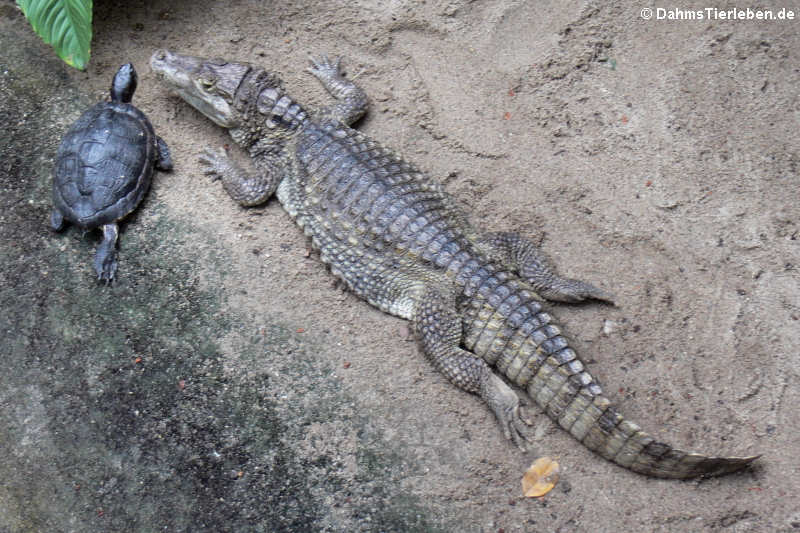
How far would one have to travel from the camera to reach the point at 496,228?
13.6 feet

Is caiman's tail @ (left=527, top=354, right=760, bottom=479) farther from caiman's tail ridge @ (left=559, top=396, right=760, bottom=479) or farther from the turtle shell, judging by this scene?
the turtle shell

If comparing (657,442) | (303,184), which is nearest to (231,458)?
(303,184)

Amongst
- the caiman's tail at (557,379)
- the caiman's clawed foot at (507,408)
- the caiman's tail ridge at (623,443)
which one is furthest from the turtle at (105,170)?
the caiman's tail ridge at (623,443)

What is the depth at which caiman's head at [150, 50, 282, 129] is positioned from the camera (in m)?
4.40

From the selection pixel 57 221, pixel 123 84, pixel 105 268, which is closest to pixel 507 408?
pixel 105 268

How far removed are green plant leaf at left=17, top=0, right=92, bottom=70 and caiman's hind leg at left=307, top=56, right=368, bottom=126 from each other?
4.99 ft

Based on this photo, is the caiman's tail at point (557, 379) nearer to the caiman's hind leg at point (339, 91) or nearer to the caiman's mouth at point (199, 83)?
the caiman's hind leg at point (339, 91)

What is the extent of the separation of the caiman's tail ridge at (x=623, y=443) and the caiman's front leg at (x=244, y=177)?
7.31ft

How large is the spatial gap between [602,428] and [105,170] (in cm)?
331

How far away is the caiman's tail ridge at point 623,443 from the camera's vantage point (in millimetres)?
3119

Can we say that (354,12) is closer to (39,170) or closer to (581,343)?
(39,170)

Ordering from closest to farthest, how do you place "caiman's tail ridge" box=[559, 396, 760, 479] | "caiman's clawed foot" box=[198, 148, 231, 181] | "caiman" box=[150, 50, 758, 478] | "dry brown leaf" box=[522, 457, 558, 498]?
1. "caiman's tail ridge" box=[559, 396, 760, 479]
2. "dry brown leaf" box=[522, 457, 558, 498]
3. "caiman" box=[150, 50, 758, 478]
4. "caiman's clawed foot" box=[198, 148, 231, 181]

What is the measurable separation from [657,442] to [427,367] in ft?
4.17

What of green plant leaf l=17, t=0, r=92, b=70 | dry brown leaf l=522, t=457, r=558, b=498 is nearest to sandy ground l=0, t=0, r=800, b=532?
dry brown leaf l=522, t=457, r=558, b=498
